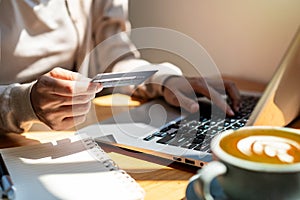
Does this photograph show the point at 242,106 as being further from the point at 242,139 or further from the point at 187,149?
the point at 242,139

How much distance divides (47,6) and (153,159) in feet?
1.49

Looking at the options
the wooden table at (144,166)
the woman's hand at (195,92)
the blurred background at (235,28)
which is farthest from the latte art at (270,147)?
the blurred background at (235,28)

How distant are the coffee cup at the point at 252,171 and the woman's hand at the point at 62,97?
243 millimetres

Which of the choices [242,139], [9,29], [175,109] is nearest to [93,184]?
[242,139]

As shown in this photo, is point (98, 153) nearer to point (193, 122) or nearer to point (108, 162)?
point (108, 162)

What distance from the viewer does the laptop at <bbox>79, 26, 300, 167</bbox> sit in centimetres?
65

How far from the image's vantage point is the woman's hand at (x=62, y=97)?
663 mm

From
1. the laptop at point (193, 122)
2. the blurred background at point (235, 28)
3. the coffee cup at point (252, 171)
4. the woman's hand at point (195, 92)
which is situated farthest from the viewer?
the blurred background at point (235, 28)

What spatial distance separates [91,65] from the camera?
1.12 metres

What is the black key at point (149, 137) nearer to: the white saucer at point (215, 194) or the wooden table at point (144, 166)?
the wooden table at point (144, 166)

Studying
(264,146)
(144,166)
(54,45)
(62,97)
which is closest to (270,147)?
(264,146)

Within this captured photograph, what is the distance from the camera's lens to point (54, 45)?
3.14ft

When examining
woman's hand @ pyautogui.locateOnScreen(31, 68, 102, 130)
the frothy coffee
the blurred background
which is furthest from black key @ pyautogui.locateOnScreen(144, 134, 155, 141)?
the blurred background

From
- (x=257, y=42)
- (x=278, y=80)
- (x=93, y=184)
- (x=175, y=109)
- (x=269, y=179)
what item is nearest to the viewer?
(x=269, y=179)
